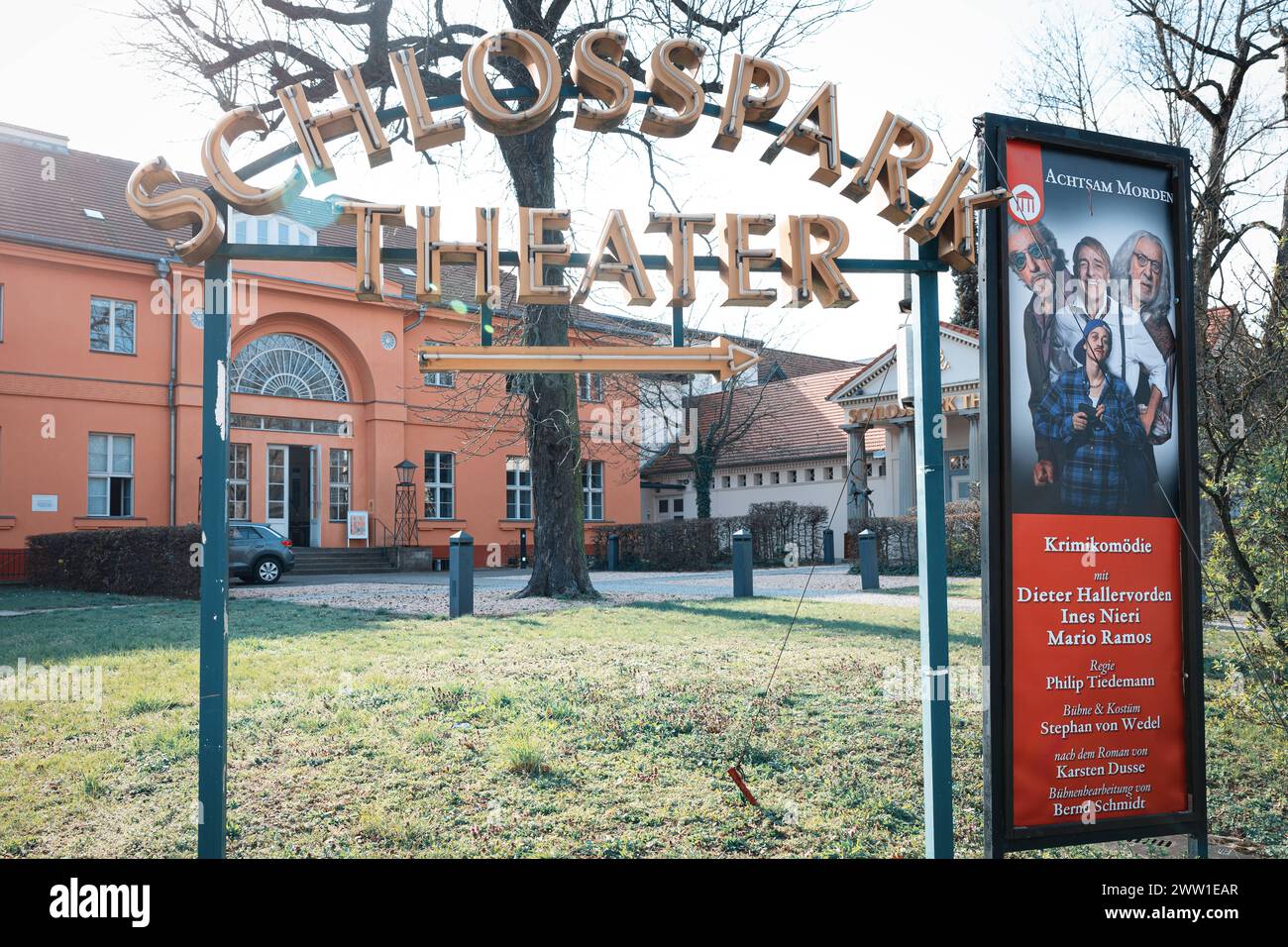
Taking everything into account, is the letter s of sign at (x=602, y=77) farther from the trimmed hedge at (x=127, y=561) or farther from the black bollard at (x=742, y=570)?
the trimmed hedge at (x=127, y=561)

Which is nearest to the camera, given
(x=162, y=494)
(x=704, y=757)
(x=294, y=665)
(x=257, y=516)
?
(x=704, y=757)

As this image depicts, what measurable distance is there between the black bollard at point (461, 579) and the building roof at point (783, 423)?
17545 mm

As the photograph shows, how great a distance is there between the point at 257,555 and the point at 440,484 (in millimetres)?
9123

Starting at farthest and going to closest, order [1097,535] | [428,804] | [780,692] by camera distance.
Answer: [780,692]
[428,804]
[1097,535]

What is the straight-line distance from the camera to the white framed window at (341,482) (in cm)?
2527

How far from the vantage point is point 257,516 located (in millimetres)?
23938

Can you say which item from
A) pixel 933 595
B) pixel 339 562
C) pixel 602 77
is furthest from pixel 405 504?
pixel 933 595

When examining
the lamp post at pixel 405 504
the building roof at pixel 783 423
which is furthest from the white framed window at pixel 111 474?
the building roof at pixel 783 423

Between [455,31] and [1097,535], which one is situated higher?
[455,31]

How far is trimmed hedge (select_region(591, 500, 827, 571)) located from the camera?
2352cm

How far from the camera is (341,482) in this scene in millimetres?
25422

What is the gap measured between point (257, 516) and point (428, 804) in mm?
21243
